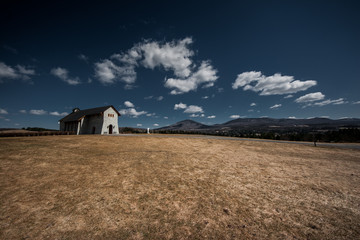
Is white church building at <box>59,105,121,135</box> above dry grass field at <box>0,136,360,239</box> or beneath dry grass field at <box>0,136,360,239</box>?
above

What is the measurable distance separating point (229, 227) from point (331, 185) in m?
7.09

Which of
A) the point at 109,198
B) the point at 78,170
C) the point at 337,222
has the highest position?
the point at 78,170

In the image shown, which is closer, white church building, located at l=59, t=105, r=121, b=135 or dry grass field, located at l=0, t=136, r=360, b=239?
dry grass field, located at l=0, t=136, r=360, b=239

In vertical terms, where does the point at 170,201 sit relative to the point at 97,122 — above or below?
below

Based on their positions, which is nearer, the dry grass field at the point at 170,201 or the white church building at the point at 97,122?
the dry grass field at the point at 170,201

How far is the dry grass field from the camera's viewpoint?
3988mm

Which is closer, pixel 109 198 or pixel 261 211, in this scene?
pixel 261 211

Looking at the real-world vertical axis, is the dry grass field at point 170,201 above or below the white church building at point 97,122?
below

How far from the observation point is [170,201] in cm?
550

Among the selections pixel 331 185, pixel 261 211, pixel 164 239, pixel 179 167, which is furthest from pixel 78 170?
pixel 331 185

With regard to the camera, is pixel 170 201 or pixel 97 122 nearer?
pixel 170 201

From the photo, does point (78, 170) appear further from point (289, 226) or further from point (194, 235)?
point (289, 226)

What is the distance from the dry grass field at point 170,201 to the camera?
3988 mm

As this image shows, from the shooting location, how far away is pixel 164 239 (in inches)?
146
